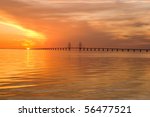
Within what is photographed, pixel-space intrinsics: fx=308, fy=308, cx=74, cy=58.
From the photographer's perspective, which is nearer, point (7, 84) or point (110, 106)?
point (110, 106)

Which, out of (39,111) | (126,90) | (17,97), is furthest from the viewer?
(126,90)

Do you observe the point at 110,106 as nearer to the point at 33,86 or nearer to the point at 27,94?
the point at 27,94

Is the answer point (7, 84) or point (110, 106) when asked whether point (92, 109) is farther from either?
point (7, 84)

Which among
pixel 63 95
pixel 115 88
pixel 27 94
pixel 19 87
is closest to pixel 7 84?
pixel 19 87

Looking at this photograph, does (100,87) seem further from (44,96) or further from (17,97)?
(17,97)

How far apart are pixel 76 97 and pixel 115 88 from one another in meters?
4.74

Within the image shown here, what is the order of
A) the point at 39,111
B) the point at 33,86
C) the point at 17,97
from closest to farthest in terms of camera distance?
the point at 39,111 < the point at 17,97 < the point at 33,86

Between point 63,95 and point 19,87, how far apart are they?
15.6ft

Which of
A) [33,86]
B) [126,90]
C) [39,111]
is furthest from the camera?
[33,86]

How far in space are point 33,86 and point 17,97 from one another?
528 cm

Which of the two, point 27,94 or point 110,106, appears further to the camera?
point 27,94

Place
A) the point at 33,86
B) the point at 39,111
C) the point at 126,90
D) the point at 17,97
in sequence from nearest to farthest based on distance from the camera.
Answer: the point at 39,111
the point at 17,97
the point at 126,90
the point at 33,86

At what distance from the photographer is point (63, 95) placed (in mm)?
Answer: 20266

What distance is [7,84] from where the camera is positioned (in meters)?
25.2
